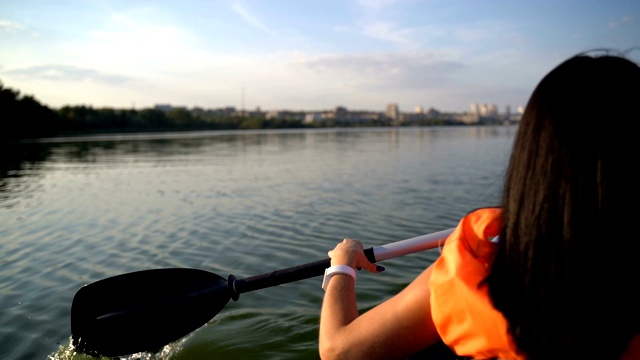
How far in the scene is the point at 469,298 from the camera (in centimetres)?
129

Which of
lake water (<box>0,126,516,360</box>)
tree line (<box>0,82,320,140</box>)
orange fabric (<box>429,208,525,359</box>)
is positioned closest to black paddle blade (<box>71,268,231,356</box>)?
lake water (<box>0,126,516,360</box>)

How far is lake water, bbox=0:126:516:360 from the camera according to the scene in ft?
14.2

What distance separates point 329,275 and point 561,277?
813mm

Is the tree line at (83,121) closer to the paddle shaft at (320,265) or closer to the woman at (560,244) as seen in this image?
the paddle shaft at (320,265)

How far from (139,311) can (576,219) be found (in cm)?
288

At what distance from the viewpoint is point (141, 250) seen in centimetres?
683

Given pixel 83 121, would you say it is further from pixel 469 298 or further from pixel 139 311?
pixel 469 298

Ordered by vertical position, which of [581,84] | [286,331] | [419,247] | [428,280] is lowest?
[286,331]

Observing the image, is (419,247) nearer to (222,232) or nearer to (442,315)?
(442,315)

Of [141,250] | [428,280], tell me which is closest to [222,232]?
[141,250]

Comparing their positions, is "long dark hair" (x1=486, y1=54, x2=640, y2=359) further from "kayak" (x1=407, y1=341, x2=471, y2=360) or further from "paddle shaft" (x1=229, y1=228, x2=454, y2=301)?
"paddle shaft" (x1=229, y1=228, x2=454, y2=301)

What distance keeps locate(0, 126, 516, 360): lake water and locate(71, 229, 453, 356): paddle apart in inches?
23.1

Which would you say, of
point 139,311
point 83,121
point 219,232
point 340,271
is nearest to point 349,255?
point 340,271

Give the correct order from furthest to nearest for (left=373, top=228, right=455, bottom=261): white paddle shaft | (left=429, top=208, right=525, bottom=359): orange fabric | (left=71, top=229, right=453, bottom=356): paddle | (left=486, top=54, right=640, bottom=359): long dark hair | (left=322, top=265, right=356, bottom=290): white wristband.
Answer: (left=71, top=229, right=453, bottom=356): paddle
(left=373, top=228, right=455, bottom=261): white paddle shaft
(left=322, top=265, right=356, bottom=290): white wristband
(left=429, top=208, right=525, bottom=359): orange fabric
(left=486, top=54, right=640, bottom=359): long dark hair
